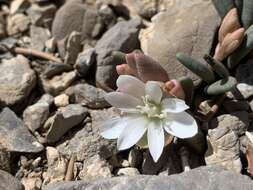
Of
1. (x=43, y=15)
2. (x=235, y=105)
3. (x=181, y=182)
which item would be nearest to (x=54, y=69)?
(x=43, y=15)

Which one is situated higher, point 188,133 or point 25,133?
point 188,133

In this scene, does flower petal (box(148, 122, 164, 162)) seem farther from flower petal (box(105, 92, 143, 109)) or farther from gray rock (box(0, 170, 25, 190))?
gray rock (box(0, 170, 25, 190))

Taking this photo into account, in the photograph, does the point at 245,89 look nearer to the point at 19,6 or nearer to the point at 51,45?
the point at 51,45

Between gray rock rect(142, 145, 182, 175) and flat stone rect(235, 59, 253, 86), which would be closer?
gray rock rect(142, 145, 182, 175)

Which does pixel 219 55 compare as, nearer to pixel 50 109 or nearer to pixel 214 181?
pixel 214 181

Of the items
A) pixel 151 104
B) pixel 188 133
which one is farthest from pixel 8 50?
pixel 188 133

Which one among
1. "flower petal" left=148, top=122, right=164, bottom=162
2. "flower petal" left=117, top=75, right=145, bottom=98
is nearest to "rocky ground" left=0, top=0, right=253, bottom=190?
"flower petal" left=148, top=122, right=164, bottom=162
